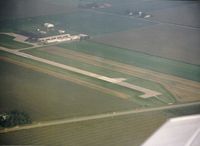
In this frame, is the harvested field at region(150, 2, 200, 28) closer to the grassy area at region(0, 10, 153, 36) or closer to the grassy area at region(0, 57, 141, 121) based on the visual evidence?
the grassy area at region(0, 10, 153, 36)

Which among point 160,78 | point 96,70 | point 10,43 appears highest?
point 10,43

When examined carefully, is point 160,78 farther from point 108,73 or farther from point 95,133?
point 95,133

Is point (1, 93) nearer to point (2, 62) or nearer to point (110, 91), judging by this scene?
point (2, 62)

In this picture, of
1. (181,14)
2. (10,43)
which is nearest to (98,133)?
(10,43)

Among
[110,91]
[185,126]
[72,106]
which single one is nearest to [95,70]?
[110,91]

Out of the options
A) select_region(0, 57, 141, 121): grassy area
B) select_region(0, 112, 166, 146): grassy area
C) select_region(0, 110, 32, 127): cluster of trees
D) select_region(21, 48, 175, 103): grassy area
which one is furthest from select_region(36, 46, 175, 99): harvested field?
select_region(0, 110, 32, 127): cluster of trees

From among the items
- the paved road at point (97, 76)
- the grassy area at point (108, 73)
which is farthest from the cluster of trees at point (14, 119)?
the paved road at point (97, 76)
